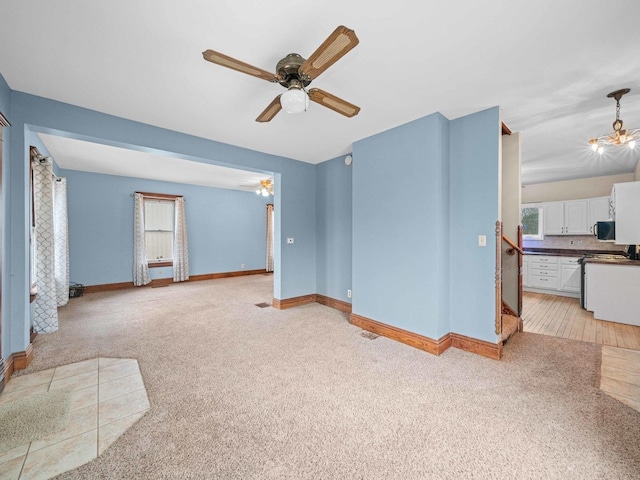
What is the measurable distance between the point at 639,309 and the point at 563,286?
1.91 m

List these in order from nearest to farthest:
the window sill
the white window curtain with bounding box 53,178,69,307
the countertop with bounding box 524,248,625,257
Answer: the white window curtain with bounding box 53,178,69,307
the countertop with bounding box 524,248,625,257
the window sill

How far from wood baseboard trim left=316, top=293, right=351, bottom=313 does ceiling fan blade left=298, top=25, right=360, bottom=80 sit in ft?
11.2

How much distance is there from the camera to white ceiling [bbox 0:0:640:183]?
1.54m

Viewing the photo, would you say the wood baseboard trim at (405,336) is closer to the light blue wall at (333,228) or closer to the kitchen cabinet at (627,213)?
the light blue wall at (333,228)

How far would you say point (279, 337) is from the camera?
3.28 metres

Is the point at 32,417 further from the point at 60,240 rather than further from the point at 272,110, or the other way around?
the point at 60,240

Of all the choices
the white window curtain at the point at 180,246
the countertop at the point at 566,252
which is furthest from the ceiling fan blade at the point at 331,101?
the countertop at the point at 566,252

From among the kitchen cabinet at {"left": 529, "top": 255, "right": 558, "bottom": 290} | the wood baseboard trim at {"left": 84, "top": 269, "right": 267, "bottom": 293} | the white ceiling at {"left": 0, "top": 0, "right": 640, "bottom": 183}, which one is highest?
the white ceiling at {"left": 0, "top": 0, "right": 640, "bottom": 183}

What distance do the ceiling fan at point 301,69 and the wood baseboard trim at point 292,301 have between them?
313cm

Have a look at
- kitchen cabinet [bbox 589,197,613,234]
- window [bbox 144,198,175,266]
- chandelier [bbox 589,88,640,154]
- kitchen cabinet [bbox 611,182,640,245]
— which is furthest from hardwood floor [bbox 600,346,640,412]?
window [bbox 144,198,175,266]

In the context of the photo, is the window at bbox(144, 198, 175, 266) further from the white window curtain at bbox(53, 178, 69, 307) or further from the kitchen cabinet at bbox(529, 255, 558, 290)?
the kitchen cabinet at bbox(529, 255, 558, 290)

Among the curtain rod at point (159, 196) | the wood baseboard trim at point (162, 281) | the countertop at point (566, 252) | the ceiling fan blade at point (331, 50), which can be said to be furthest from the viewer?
the curtain rod at point (159, 196)

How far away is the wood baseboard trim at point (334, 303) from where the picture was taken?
4316 mm

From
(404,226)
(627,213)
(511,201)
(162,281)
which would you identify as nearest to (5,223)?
(404,226)
